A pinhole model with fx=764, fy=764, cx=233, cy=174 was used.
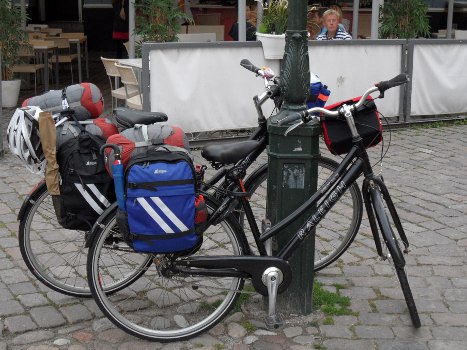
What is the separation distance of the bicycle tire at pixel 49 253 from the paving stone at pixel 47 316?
0.15 metres

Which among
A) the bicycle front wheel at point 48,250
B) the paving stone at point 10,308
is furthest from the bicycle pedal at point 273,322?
the paving stone at point 10,308

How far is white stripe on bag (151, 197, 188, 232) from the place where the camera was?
3.58 m

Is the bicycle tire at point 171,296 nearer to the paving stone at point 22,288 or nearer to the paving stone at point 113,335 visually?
the paving stone at point 113,335

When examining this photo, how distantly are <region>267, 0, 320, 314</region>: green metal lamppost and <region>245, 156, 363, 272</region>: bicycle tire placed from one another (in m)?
0.20

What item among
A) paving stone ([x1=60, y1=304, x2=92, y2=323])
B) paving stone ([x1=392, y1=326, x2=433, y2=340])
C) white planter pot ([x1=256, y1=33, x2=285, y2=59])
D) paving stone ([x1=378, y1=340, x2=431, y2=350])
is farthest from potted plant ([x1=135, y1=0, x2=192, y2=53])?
paving stone ([x1=378, y1=340, x2=431, y2=350])

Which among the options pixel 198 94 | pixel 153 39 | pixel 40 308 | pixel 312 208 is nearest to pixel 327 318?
pixel 312 208

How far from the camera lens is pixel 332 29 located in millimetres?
9289

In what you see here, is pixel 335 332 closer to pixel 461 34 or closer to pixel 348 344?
pixel 348 344

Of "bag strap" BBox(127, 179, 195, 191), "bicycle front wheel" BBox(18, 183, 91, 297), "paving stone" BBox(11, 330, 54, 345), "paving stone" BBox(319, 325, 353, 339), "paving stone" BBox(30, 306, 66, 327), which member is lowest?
"paving stone" BBox(11, 330, 54, 345)

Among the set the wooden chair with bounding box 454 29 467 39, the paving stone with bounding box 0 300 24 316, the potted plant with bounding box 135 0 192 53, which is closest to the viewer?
the paving stone with bounding box 0 300 24 316

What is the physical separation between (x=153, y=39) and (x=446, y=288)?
19.8 feet

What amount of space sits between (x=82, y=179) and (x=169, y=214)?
60 centimetres

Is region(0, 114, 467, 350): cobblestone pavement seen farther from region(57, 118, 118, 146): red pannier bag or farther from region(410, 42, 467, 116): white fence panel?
region(410, 42, 467, 116): white fence panel

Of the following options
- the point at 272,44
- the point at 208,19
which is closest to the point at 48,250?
the point at 272,44
